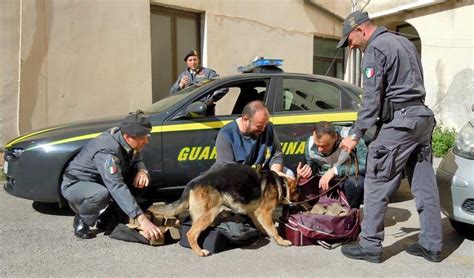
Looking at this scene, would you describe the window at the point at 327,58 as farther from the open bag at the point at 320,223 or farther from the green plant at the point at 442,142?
the open bag at the point at 320,223

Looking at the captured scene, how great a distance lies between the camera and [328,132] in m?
3.99

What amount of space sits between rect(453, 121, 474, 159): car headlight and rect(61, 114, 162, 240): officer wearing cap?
8.14ft

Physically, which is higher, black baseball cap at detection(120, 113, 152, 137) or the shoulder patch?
the shoulder patch

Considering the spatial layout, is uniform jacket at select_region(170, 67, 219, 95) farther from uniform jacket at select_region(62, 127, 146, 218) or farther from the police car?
uniform jacket at select_region(62, 127, 146, 218)

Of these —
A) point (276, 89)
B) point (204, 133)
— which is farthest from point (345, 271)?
point (276, 89)

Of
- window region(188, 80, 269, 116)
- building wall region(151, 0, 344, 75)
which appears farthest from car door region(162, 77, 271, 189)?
building wall region(151, 0, 344, 75)

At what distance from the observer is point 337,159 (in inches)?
161

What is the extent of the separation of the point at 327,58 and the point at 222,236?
9313 mm

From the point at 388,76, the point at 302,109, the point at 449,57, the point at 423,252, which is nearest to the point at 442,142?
the point at 449,57

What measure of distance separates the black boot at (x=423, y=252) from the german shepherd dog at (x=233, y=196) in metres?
0.95

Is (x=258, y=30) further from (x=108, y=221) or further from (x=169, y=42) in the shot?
(x=108, y=221)

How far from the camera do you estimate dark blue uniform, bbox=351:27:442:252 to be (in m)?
3.14

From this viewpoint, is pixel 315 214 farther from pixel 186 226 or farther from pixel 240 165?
pixel 186 226

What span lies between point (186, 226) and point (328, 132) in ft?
4.74
